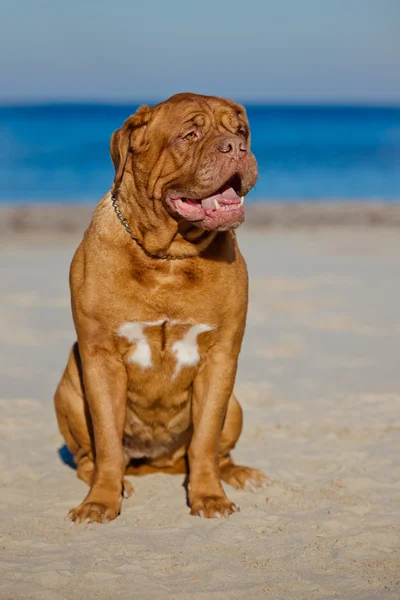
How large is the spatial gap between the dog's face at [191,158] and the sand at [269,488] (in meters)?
1.34

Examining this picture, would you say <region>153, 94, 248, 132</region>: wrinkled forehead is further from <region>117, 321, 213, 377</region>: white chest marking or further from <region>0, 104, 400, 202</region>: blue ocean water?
<region>0, 104, 400, 202</region>: blue ocean water

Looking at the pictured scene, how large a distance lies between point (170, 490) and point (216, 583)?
114cm

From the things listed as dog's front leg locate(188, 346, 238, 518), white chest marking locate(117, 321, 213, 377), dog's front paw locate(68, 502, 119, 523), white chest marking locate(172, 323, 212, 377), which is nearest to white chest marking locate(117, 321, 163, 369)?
white chest marking locate(117, 321, 213, 377)

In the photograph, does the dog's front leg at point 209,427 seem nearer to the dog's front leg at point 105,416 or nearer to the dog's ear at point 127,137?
the dog's front leg at point 105,416

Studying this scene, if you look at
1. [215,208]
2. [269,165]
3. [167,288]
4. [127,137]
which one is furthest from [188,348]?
[269,165]

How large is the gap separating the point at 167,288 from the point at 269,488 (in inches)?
45.7

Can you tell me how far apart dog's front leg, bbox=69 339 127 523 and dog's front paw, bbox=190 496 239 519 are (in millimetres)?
348

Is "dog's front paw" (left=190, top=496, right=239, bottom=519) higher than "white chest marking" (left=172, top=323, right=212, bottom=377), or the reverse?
"white chest marking" (left=172, top=323, right=212, bottom=377)

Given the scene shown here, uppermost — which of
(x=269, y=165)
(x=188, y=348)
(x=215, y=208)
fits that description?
(x=215, y=208)

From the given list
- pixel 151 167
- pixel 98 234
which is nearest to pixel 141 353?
pixel 98 234

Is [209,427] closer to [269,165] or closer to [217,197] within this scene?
[217,197]

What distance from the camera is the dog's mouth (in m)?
3.85

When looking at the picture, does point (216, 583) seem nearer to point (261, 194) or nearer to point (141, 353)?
point (141, 353)

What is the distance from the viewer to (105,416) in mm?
4074
